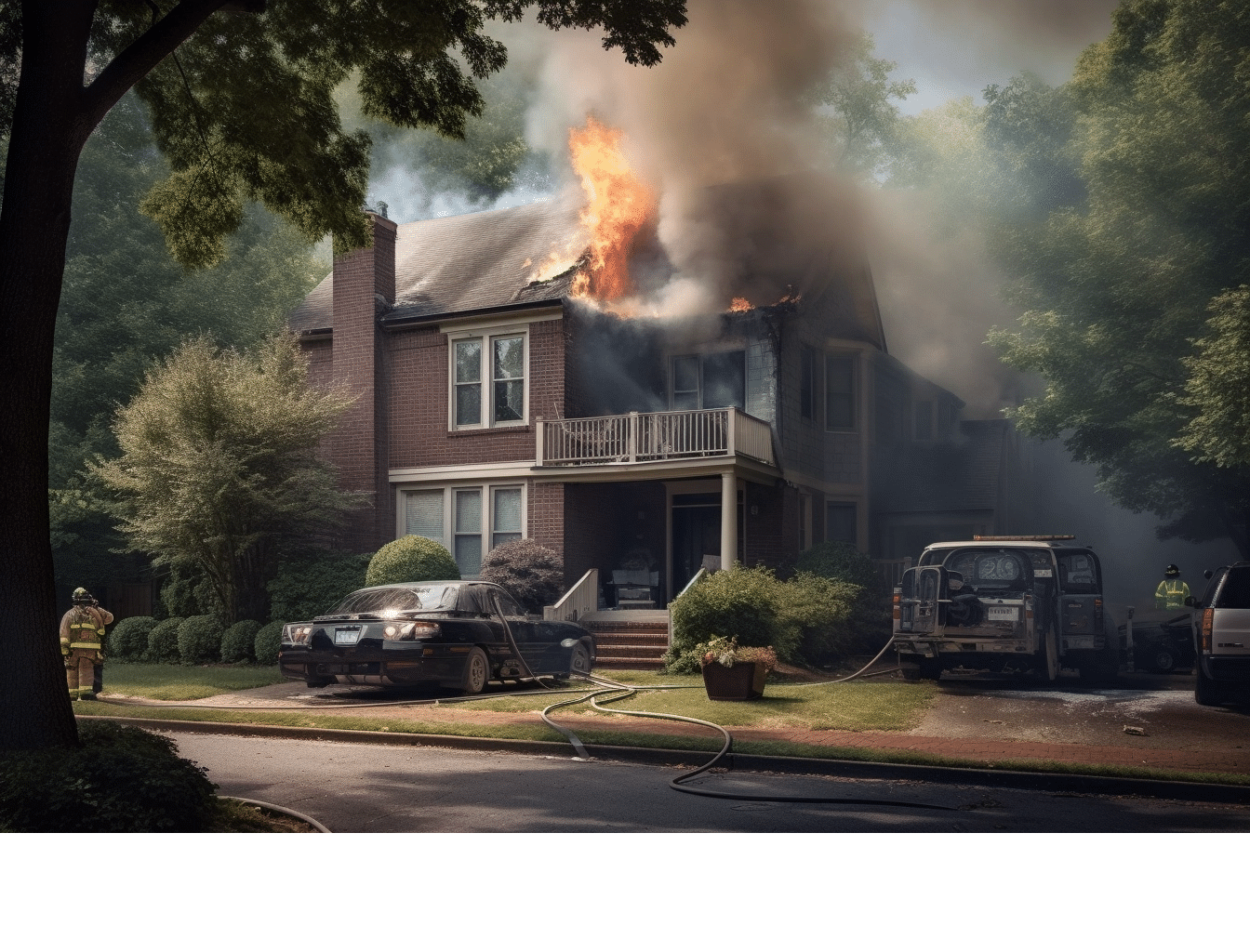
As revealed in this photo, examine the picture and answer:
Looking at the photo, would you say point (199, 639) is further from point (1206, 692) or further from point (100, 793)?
point (1206, 692)

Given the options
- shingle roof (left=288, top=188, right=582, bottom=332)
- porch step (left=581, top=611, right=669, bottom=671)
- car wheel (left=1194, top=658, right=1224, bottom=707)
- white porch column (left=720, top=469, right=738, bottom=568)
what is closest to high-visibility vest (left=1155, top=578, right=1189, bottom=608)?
car wheel (left=1194, top=658, right=1224, bottom=707)

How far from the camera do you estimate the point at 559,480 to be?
21.2 meters

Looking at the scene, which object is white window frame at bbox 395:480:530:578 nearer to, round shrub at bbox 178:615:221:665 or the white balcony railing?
the white balcony railing

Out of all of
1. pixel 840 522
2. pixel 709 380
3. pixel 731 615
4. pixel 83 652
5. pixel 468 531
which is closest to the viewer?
pixel 83 652

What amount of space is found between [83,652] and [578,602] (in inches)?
320

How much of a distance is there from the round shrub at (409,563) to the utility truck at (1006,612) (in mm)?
7405

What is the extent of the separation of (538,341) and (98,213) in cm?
790

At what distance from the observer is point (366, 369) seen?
22.1m

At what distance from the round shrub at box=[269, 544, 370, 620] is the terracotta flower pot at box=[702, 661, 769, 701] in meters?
6.05

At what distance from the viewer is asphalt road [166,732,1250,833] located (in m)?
7.51

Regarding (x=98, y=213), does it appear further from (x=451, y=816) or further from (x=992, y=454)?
(x=992, y=454)

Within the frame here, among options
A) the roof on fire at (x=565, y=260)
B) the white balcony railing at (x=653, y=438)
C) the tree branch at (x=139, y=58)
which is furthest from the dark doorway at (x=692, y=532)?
the tree branch at (x=139, y=58)

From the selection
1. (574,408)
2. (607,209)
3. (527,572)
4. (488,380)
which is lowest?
(527,572)

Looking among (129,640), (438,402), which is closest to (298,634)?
(129,640)
